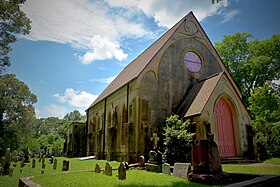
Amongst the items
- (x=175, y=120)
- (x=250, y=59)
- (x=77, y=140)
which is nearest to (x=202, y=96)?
(x=175, y=120)

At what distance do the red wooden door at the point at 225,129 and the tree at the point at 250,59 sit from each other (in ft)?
46.6

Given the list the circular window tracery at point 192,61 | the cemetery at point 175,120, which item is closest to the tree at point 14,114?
the cemetery at point 175,120

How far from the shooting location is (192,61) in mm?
22125

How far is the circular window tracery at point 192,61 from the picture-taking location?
71.6 feet

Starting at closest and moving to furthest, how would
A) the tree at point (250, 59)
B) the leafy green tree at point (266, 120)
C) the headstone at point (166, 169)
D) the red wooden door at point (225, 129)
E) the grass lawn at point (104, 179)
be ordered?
the grass lawn at point (104, 179) < the headstone at point (166, 169) < the red wooden door at point (225, 129) < the leafy green tree at point (266, 120) < the tree at point (250, 59)

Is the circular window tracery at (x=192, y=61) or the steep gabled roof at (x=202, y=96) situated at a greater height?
the circular window tracery at (x=192, y=61)

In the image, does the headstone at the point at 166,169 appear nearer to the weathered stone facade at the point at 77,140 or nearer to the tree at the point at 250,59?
the tree at the point at 250,59

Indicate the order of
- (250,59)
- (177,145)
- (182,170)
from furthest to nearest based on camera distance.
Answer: (250,59)
(177,145)
(182,170)

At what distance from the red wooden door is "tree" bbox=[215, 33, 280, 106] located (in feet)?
46.6

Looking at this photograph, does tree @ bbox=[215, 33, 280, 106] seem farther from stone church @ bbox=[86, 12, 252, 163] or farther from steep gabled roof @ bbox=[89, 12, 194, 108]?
steep gabled roof @ bbox=[89, 12, 194, 108]

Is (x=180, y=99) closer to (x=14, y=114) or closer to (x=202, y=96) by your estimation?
(x=202, y=96)

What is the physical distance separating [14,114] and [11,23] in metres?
23.3

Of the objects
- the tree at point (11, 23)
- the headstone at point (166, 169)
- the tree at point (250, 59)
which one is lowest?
the headstone at point (166, 169)

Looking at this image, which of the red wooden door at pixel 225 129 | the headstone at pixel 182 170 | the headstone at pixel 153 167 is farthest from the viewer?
the red wooden door at pixel 225 129
